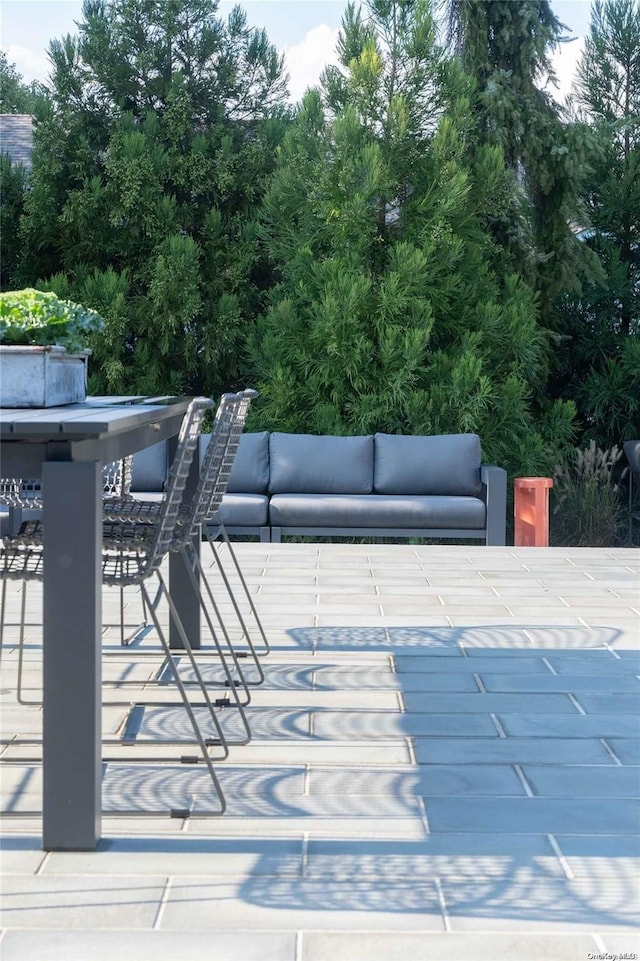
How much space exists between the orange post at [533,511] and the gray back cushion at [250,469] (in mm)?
1665

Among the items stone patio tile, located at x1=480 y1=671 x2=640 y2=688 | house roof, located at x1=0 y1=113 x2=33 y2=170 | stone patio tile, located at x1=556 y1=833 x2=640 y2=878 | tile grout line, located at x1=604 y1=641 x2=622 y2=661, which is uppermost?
house roof, located at x1=0 y1=113 x2=33 y2=170

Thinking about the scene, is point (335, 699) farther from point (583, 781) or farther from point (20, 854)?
point (20, 854)

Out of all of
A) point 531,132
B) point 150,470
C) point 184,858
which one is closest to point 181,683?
point 184,858

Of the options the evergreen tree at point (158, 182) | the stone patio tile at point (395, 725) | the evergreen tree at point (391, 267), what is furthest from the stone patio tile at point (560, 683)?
the evergreen tree at point (158, 182)

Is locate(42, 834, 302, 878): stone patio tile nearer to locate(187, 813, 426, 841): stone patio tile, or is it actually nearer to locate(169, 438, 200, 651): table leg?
locate(187, 813, 426, 841): stone patio tile

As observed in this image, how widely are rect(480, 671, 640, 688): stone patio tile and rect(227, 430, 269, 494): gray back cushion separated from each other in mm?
3730

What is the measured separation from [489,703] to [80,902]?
64.3 inches

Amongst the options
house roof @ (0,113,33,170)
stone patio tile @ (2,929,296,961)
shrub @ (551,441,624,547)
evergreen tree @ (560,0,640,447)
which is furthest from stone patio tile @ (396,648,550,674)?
house roof @ (0,113,33,170)

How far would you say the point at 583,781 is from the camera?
109 inches

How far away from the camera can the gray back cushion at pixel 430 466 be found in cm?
729

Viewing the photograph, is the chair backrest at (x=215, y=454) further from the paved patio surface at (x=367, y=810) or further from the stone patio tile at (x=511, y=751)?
the stone patio tile at (x=511, y=751)

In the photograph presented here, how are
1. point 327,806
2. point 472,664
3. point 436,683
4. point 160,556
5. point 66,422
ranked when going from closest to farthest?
point 66,422 → point 327,806 → point 160,556 → point 436,683 → point 472,664

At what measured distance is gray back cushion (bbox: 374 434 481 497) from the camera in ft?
23.9

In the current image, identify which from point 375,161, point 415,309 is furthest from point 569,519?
point 375,161
